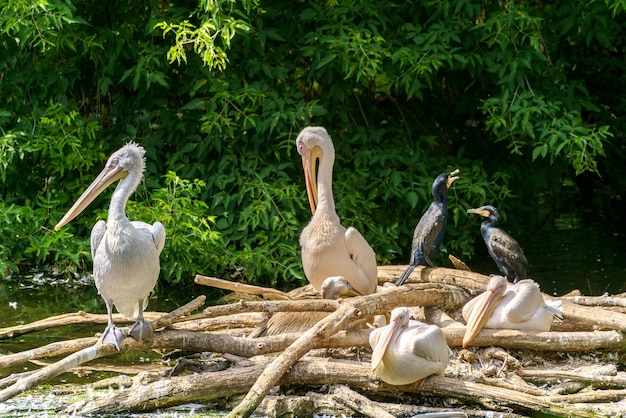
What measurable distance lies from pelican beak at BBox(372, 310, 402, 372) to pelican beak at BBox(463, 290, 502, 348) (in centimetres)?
65

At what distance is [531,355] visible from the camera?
21.5 feet

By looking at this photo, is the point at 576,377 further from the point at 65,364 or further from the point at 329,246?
the point at 65,364

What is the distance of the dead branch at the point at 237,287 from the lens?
20.1 feet

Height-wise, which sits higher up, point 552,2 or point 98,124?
point 552,2

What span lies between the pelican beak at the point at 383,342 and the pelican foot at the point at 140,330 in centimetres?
126

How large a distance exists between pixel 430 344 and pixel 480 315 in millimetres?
701

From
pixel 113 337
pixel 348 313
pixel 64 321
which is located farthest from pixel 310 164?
pixel 113 337

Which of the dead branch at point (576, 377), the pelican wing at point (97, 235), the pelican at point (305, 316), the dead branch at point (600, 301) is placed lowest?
the dead branch at point (576, 377)

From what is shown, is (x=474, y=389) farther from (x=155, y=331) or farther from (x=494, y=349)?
(x=155, y=331)

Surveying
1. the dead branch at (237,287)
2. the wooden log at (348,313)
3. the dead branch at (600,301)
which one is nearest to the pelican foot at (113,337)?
the dead branch at (237,287)

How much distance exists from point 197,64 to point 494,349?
14.1 ft

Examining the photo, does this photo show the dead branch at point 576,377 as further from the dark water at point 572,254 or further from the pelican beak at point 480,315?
the dark water at point 572,254

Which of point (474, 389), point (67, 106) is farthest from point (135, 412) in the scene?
point (67, 106)

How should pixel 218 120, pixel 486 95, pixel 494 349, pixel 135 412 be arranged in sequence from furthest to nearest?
pixel 486 95, pixel 218 120, pixel 494 349, pixel 135 412
